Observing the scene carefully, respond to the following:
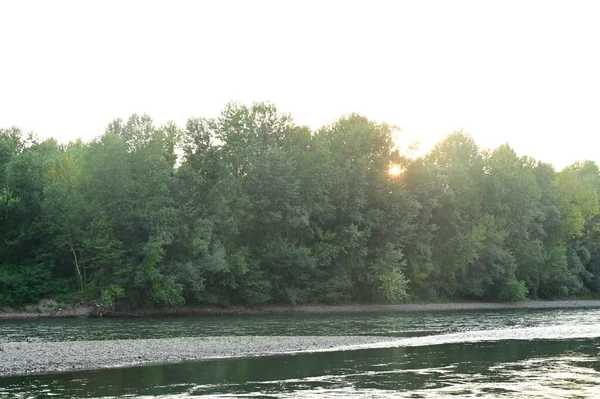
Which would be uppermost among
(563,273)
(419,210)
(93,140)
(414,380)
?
(93,140)

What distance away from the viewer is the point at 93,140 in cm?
8100

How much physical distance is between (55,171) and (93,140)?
5.15 meters

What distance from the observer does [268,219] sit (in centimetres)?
8456

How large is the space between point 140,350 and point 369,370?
13.0 meters

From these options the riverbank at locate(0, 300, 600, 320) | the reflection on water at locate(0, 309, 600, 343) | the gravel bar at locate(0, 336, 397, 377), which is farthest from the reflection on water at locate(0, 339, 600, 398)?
the riverbank at locate(0, 300, 600, 320)

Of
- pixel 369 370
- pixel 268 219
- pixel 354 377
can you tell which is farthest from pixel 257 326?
pixel 354 377

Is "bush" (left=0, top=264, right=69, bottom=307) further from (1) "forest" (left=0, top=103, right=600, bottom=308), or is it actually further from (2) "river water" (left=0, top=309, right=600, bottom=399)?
(2) "river water" (left=0, top=309, right=600, bottom=399)

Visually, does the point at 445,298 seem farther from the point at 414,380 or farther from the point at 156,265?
the point at 414,380

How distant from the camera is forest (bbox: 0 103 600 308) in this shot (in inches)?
2963

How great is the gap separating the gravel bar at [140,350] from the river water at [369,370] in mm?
1801

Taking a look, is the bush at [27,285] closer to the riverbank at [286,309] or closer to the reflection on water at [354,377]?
the riverbank at [286,309]

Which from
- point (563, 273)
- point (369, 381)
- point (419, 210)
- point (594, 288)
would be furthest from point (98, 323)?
point (594, 288)

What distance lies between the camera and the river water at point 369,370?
27.1 m

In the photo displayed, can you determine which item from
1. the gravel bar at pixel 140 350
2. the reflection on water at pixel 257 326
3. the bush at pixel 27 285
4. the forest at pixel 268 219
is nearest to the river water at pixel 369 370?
the reflection on water at pixel 257 326
